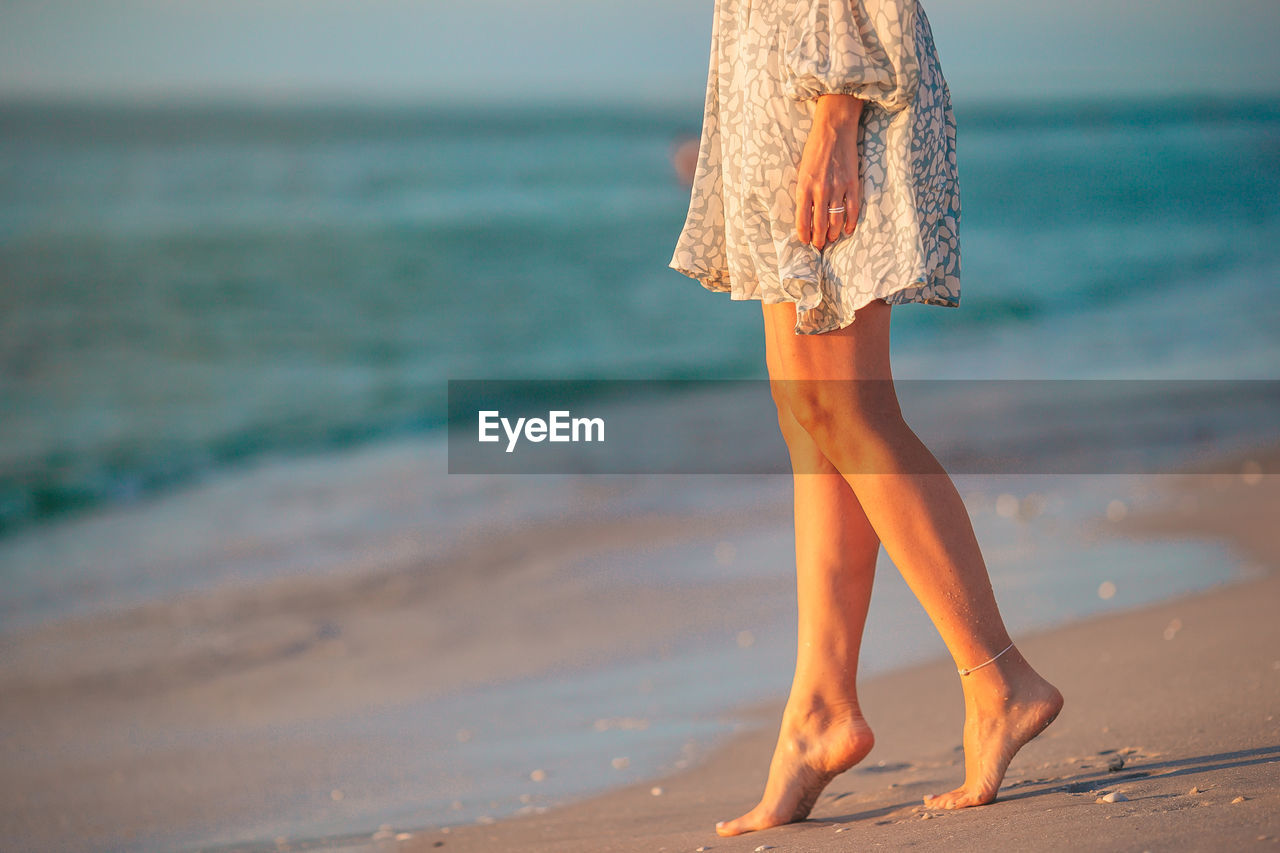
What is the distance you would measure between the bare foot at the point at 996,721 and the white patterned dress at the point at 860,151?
19.7 inches

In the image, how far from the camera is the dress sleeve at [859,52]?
1.50 m

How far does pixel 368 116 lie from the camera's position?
2120 centimetres

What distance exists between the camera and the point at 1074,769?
1776mm

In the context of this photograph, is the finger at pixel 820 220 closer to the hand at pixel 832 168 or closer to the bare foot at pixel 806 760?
the hand at pixel 832 168

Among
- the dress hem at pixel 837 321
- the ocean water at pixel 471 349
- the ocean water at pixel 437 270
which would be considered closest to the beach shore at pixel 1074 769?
the ocean water at pixel 471 349

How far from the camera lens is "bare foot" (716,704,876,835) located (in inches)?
65.6

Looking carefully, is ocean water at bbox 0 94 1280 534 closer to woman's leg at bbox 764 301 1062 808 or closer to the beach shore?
the beach shore

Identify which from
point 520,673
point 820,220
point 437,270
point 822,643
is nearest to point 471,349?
point 437,270

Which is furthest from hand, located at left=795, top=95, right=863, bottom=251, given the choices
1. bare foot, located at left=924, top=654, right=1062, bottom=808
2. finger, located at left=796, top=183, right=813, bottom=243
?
bare foot, located at left=924, top=654, right=1062, bottom=808

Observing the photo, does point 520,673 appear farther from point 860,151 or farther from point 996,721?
point 860,151

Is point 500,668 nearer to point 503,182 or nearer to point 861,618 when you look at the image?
point 861,618

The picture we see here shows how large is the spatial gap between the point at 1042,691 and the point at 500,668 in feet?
5.18

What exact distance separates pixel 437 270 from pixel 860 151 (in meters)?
12.2

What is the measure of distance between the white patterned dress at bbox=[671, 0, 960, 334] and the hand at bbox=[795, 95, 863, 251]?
0.02 metres
